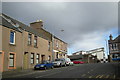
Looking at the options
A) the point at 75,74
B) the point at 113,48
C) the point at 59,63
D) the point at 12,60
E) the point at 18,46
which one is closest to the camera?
the point at 75,74

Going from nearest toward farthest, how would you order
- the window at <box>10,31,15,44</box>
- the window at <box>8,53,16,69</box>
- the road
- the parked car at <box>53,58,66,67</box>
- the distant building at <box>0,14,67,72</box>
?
the road, the distant building at <box>0,14,67,72</box>, the window at <box>8,53,16,69</box>, the window at <box>10,31,15,44</box>, the parked car at <box>53,58,66,67</box>

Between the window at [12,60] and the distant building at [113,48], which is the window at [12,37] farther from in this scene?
the distant building at [113,48]

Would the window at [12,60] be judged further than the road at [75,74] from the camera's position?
Yes

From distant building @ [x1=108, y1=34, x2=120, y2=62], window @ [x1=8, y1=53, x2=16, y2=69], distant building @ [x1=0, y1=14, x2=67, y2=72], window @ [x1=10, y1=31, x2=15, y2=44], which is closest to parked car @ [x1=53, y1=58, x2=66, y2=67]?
distant building @ [x1=0, y1=14, x2=67, y2=72]

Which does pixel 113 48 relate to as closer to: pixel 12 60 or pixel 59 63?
pixel 59 63

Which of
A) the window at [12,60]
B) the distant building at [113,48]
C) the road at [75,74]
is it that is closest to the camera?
the road at [75,74]

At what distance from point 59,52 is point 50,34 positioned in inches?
254

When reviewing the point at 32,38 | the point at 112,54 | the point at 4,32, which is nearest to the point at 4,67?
the point at 4,32

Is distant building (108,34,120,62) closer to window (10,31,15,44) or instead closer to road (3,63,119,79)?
road (3,63,119,79)

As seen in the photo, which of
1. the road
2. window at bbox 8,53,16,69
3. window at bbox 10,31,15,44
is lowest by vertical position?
the road

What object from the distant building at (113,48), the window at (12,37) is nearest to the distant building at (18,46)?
the window at (12,37)

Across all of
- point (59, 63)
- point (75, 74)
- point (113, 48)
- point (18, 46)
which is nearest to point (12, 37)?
point (18, 46)

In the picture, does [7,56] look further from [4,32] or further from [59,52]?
[59,52]

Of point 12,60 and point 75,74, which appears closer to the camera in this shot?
point 75,74
